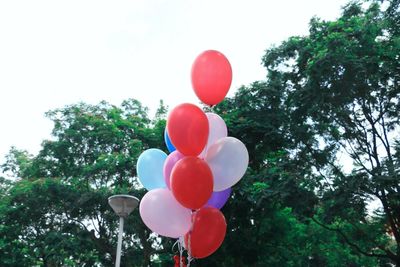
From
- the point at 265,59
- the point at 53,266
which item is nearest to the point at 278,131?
the point at 265,59

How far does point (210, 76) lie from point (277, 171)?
6.25m

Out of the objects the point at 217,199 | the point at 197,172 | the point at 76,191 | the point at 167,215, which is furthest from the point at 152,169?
the point at 76,191

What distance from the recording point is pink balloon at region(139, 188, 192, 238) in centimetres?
430

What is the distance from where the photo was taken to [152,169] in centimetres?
483

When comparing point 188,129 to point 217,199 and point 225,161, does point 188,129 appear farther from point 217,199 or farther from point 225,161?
point 217,199

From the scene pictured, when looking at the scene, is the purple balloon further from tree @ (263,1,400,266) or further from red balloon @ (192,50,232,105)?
tree @ (263,1,400,266)

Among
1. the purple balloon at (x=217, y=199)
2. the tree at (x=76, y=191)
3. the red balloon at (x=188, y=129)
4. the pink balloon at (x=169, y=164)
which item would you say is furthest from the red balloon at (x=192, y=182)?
the tree at (x=76, y=191)

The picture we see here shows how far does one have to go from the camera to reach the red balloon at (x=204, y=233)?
4289mm

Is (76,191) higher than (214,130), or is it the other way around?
(76,191)

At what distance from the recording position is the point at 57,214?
14.0 metres

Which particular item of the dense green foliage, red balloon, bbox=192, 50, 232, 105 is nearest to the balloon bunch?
red balloon, bbox=192, 50, 232, 105

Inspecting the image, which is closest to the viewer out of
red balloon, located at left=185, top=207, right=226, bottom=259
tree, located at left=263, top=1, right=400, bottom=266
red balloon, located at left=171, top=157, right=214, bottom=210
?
red balloon, located at left=171, top=157, right=214, bottom=210

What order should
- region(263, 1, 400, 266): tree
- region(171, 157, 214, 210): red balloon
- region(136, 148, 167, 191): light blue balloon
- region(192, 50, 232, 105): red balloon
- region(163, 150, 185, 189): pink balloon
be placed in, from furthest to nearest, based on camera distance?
region(263, 1, 400, 266): tree < region(136, 148, 167, 191): light blue balloon < region(192, 50, 232, 105): red balloon < region(163, 150, 185, 189): pink balloon < region(171, 157, 214, 210): red balloon

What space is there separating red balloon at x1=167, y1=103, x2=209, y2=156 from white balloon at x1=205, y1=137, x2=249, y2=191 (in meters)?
0.23
